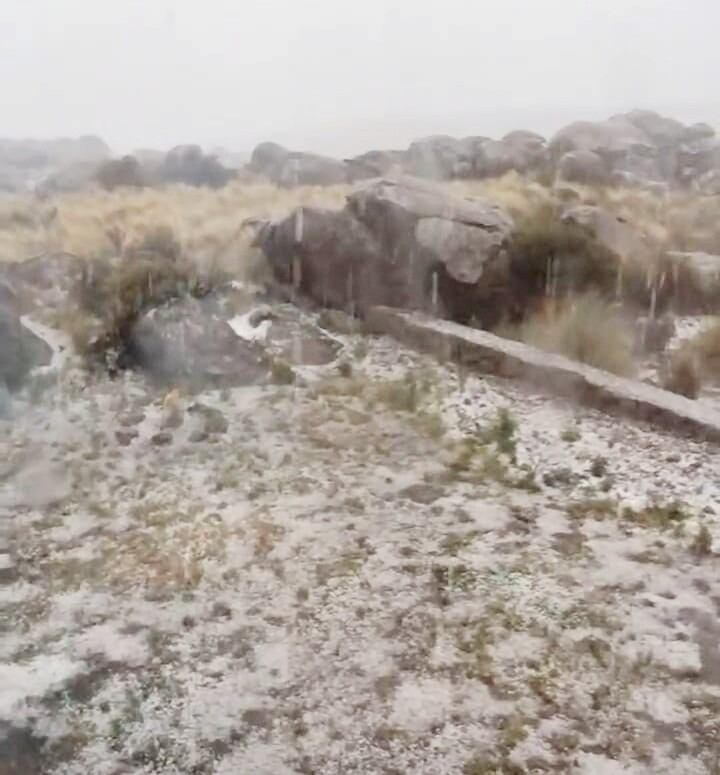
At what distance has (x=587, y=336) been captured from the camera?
268 inches

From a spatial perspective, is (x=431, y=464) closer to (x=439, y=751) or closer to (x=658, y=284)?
(x=439, y=751)

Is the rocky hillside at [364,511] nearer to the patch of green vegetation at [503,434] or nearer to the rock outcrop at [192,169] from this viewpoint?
the patch of green vegetation at [503,434]

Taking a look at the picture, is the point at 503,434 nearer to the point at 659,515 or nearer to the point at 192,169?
the point at 659,515

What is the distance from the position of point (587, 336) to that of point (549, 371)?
0.83 metres

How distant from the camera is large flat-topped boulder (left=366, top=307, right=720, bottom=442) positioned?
538cm

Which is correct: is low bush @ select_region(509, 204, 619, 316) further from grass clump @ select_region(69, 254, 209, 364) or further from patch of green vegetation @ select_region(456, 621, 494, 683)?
patch of green vegetation @ select_region(456, 621, 494, 683)

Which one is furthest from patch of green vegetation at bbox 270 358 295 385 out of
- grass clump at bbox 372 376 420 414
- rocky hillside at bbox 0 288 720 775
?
grass clump at bbox 372 376 420 414

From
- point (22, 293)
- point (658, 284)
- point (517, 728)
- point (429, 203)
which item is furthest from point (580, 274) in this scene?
point (517, 728)

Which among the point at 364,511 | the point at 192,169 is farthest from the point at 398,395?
the point at 192,169

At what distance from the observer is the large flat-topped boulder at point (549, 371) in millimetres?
5377

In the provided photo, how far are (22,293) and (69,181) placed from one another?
845 centimetres

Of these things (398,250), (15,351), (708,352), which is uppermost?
(398,250)

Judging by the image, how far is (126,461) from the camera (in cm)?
507

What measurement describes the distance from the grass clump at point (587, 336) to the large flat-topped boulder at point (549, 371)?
0.30 metres
